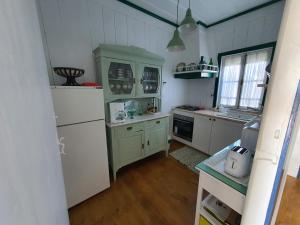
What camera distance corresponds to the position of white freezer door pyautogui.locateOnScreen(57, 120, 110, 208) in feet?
4.42

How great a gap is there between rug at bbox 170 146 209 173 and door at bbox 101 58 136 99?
4.90ft

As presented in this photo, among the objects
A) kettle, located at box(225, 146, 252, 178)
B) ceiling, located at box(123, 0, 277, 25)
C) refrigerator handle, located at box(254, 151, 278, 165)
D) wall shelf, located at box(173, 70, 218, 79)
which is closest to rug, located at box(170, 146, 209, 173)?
kettle, located at box(225, 146, 252, 178)

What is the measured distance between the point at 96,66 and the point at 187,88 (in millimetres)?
2270

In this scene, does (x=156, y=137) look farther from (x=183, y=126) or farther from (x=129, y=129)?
(x=183, y=126)

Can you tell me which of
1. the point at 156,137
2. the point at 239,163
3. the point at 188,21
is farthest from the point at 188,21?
the point at 156,137

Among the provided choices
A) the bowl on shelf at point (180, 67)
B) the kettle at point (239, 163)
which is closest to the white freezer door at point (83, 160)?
the kettle at point (239, 163)

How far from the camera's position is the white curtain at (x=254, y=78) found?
88.4 inches

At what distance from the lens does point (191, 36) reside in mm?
2773

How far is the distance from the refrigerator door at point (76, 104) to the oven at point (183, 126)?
194cm

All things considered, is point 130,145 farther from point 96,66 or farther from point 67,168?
point 96,66

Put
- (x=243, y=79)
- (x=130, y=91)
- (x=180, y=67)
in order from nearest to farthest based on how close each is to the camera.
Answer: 1. (x=130, y=91)
2. (x=243, y=79)
3. (x=180, y=67)

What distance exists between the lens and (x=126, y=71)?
2.01m

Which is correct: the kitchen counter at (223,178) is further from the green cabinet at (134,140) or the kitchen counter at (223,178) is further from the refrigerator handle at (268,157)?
the green cabinet at (134,140)

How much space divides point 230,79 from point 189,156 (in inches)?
71.2
